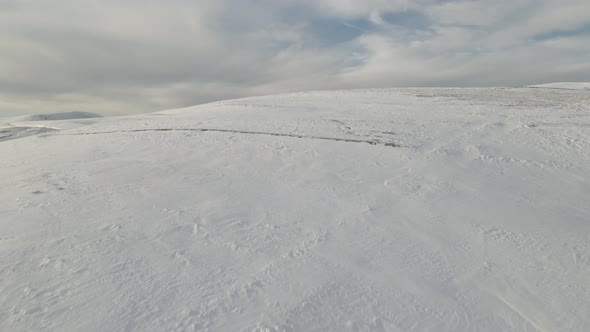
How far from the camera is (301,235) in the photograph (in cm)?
397

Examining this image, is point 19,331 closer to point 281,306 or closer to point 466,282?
point 281,306

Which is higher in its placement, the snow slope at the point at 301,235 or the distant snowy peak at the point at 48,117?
the distant snowy peak at the point at 48,117

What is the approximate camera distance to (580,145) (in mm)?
6938

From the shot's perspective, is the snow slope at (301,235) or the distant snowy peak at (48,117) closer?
the snow slope at (301,235)

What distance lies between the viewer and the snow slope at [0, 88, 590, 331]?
2.82m

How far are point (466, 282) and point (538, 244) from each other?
1.38 meters

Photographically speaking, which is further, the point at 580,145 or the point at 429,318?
the point at 580,145

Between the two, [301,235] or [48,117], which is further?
[48,117]

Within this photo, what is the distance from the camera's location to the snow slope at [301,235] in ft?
9.26

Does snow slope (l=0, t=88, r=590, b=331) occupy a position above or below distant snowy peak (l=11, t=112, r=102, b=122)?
below

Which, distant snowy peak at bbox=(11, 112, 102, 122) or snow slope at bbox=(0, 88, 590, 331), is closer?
snow slope at bbox=(0, 88, 590, 331)

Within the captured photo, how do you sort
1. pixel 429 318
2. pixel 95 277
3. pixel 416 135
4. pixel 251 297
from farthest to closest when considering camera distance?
pixel 416 135 < pixel 95 277 < pixel 251 297 < pixel 429 318

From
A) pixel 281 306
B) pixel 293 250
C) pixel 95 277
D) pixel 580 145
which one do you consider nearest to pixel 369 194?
pixel 293 250

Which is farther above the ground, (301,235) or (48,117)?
(48,117)
